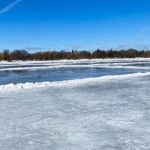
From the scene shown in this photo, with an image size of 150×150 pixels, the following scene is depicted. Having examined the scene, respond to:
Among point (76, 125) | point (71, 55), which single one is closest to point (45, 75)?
point (76, 125)

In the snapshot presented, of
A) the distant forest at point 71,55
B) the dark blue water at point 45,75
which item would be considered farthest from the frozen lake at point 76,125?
the distant forest at point 71,55

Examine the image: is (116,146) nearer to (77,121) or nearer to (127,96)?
(77,121)

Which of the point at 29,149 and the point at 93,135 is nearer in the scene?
the point at 29,149

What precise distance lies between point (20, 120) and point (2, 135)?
134 centimetres

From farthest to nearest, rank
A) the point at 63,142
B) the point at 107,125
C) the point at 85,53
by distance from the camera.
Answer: the point at 85,53, the point at 107,125, the point at 63,142

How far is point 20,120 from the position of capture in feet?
23.6

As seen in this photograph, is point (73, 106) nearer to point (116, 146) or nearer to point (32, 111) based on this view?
point (32, 111)

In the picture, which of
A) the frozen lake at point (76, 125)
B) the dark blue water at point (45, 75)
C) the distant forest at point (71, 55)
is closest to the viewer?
the frozen lake at point (76, 125)

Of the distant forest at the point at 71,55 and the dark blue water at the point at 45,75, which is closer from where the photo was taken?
the dark blue water at the point at 45,75

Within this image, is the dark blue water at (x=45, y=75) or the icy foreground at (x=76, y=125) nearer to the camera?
the icy foreground at (x=76, y=125)

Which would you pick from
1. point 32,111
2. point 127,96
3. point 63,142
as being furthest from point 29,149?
point 127,96

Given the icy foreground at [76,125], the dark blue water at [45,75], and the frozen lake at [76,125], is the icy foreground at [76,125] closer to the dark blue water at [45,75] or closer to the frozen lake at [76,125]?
the frozen lake at [76,125]

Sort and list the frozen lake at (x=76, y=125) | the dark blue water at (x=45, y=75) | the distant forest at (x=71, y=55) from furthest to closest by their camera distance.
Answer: the distant forest at (x=71, y=55)
the dark blue water at (x=45, y=75)
the frozen lake at (x=76, y=125)

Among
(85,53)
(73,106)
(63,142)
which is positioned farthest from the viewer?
(85,53)
